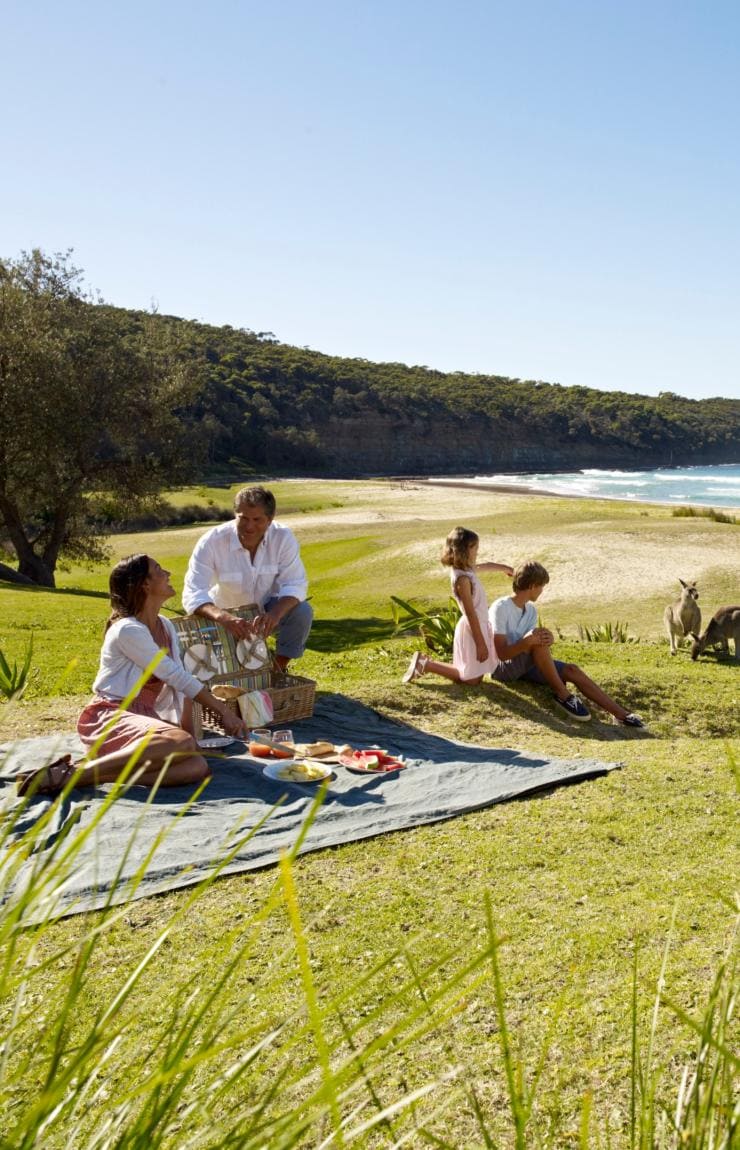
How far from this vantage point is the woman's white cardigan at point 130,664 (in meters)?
6.15

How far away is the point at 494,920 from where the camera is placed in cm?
397

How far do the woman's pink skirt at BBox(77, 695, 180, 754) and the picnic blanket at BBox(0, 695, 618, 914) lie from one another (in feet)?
0.84

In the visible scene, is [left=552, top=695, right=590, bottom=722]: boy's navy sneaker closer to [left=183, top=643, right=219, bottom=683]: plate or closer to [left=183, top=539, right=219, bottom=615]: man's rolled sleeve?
[left=183, top=643, right=219, bottom=683]: plate

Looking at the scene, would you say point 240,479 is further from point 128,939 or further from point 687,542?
point 128,939

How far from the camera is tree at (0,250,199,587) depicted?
21.2m

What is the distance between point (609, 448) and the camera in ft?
372

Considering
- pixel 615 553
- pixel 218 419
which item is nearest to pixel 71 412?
pixel 615 553

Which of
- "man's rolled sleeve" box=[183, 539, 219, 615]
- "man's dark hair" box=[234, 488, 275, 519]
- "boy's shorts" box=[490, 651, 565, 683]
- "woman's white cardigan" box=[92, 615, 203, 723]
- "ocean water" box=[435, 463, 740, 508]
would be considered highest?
"ocean water" box=[435, 463, 740, 508]

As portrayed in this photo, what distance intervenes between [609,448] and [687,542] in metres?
94.9

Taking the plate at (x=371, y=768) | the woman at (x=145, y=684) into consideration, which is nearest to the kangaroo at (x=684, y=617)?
the plate at (x=371, y=768)

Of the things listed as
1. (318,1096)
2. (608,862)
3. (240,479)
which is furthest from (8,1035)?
(240,479)

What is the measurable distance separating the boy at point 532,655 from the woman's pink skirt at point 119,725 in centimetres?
344

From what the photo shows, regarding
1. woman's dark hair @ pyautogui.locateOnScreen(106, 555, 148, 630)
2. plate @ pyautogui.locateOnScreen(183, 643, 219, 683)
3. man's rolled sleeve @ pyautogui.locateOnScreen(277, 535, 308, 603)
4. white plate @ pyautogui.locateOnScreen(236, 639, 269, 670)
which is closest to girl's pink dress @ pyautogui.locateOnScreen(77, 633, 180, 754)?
woman's dark hair @ pyautogui.locateOnScreen(106, 555, 148, 630)

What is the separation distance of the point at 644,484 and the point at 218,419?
116ft
